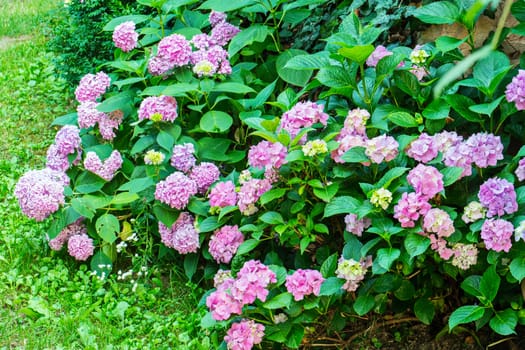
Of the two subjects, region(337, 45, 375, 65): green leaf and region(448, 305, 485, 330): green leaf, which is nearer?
region(448, 305, 485, 330): green leaf

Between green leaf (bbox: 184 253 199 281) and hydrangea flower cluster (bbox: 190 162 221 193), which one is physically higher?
hydrangea flower cluster (bbox: 190 162 221 193)

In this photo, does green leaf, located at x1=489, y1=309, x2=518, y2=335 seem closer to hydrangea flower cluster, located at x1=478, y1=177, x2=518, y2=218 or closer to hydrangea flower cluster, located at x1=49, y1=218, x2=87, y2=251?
hydrangea flower cluster, located at x1=478, y1=177, x2=518, y2=218

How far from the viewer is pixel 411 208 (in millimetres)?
2615

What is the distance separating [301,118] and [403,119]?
0.42 metres

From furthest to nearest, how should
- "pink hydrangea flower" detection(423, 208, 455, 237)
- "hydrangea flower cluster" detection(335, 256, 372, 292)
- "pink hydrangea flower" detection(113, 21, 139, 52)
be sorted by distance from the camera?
"pink hydrangea flower" detection(113, 21, 139, 52)
"hydrangea flower cluster" detection(335, 256, 372, 292)
"pink hydrangea flower" detection(423, 208, 455, 237)

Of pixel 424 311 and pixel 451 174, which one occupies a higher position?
pixel 451 174

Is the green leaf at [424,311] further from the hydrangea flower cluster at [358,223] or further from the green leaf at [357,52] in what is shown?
the green leaf at [357,52]

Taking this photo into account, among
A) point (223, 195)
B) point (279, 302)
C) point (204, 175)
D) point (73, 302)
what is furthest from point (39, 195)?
point (279, 302)

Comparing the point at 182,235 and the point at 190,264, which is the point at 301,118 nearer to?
the point at 182,235

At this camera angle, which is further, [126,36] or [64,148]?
[126,36]

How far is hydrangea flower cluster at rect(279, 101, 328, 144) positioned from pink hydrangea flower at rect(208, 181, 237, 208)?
38 cm

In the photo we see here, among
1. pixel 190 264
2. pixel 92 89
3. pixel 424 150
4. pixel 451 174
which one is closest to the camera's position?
pixel 451 174

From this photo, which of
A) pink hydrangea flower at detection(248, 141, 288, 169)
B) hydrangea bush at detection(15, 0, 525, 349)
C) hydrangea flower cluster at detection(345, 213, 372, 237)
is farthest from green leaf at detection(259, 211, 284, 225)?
hydrangea flower cluster at detection(345, 213, 372, 237)

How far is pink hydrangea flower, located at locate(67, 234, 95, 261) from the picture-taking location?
3.52 meters
